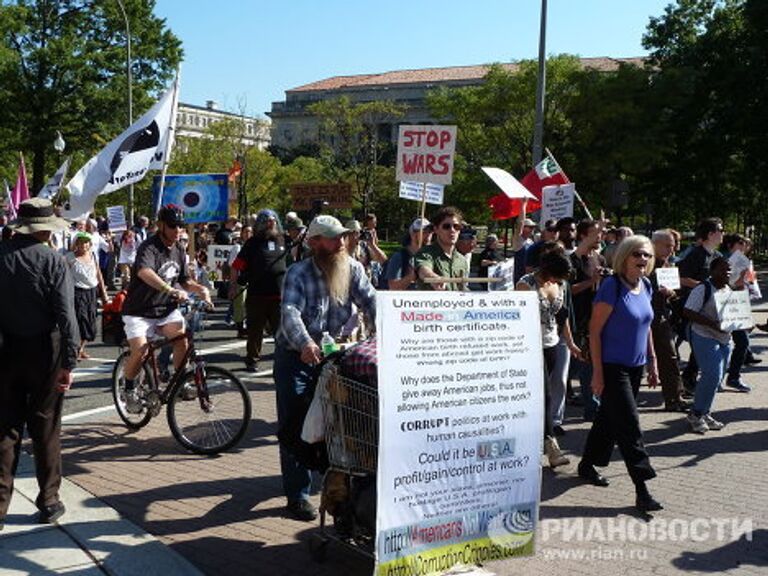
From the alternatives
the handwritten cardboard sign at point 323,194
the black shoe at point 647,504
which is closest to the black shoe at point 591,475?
the black shoe at point 647,504

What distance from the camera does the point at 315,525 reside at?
5.17 meters

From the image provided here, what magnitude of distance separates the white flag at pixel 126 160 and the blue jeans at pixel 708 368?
6430mm

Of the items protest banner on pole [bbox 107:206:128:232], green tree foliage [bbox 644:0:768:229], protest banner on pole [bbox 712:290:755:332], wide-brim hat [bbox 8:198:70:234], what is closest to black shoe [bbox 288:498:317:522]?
wide-brim hat [bbox 8:198:70:234]

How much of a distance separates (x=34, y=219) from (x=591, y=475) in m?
4.16

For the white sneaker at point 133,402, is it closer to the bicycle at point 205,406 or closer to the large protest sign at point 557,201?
the bicycle at point 205,406

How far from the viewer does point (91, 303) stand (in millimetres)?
10711

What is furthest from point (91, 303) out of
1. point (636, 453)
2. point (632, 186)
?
point (632, 186)

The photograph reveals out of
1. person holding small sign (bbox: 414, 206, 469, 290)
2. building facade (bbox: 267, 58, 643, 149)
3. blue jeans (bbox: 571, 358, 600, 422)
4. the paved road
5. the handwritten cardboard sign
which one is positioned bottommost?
the paved road

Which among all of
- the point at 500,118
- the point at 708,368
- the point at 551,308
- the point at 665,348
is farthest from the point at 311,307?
the point at 500,118

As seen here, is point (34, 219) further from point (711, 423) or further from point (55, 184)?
point (55, 184)

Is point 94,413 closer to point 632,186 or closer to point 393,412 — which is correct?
→ point 393,412

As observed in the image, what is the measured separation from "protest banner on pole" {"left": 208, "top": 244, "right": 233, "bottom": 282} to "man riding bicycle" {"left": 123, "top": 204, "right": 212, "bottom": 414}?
8240mm

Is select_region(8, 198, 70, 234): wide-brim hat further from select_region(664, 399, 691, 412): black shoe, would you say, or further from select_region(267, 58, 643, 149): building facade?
select_region(267, 58, 643, 149): building facade

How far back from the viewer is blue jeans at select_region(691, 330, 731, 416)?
24.9ft
